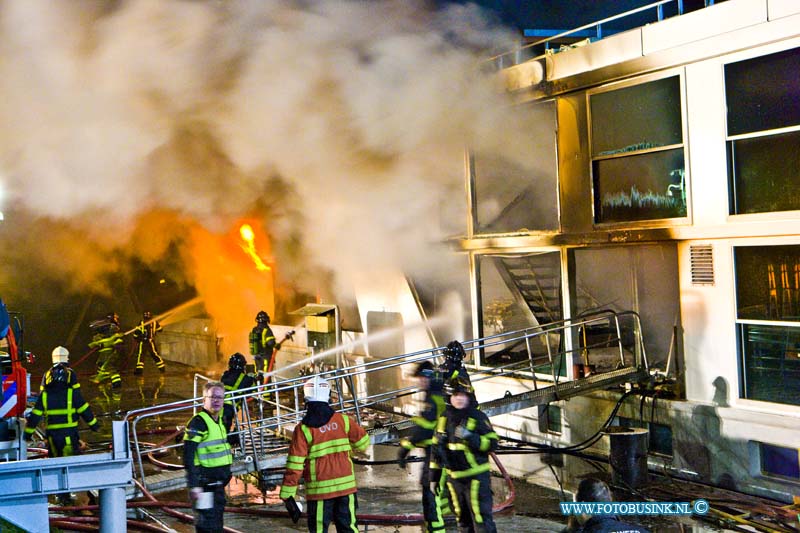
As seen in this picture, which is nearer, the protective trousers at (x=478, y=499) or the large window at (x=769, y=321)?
the protective trousers at (x=478, y=499)

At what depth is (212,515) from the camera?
6.23 m

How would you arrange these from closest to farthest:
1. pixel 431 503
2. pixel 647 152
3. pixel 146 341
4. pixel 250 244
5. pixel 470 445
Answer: pixel 470 445 < pixel 431 503 < pixel 647 152 < pixel 250 244 < pixel 146 341

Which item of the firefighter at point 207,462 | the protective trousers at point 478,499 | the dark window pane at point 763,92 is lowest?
the protective trousers at point 478,499

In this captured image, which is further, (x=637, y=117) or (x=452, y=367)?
(x=637, y=117)

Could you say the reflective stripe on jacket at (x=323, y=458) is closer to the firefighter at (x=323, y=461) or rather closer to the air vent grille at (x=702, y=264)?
the firefighter at (x=323, y=461)

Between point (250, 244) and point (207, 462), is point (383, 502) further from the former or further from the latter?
point (250, 244)

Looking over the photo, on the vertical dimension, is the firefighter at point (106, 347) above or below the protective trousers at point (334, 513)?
above

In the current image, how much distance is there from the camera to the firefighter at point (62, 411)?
871 cm

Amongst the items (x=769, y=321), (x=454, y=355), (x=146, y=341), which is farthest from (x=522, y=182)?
(x=146, y=341)

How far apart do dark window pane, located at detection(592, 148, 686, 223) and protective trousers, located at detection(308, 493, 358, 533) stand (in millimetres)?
5739

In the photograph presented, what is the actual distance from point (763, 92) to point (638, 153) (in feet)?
5.43

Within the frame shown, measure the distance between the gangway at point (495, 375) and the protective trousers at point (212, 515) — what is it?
5.54ft

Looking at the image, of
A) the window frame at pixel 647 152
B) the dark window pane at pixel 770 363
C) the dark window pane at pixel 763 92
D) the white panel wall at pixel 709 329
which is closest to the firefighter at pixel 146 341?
the window frame at pixel 647 152

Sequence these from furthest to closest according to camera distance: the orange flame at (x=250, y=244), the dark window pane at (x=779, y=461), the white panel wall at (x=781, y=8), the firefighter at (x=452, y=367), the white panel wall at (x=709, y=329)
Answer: the orange flame at (x=250, y=244), the white panel wall at (x=709, y=329), the dark window pane at (x=779, y=461), the white panel wall at (x=781, y=8), the firefighter at (x=452, y=367)
